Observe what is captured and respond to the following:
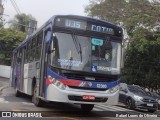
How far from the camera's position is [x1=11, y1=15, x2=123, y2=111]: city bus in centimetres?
1227

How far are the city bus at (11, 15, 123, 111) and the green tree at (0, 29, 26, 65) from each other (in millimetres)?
44535

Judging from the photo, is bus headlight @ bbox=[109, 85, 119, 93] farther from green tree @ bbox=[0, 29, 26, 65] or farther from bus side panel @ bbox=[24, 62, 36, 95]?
green tree @ bbox=[0, 29, 26, 65]

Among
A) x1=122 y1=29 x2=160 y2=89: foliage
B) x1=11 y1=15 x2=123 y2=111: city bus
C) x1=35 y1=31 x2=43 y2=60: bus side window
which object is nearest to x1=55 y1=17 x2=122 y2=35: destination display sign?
x1=11 y1=15 x2=123 y2=111: city bus

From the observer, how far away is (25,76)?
17.9m

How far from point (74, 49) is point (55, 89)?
149 cm

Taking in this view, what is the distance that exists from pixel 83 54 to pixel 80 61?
27 cm

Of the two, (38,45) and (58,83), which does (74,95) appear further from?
(38,45)

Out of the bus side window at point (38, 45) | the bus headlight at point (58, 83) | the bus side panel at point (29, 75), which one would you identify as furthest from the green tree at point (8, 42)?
the bus headlight at point (58, 83)

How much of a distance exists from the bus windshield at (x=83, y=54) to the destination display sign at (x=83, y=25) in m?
0.33

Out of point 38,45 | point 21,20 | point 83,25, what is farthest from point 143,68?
point 21,20

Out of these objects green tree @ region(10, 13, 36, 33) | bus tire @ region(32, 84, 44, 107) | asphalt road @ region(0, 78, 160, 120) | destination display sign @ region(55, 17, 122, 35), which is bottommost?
asphalt road @ region(0, 78, 160, 120)

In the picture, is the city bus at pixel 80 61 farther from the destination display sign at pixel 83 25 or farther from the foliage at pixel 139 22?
the foliage at pixel 139 22

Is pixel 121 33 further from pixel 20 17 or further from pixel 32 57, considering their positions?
pixel 20 17

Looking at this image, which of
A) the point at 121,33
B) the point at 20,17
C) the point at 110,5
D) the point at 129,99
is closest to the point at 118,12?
the point at 110,5
